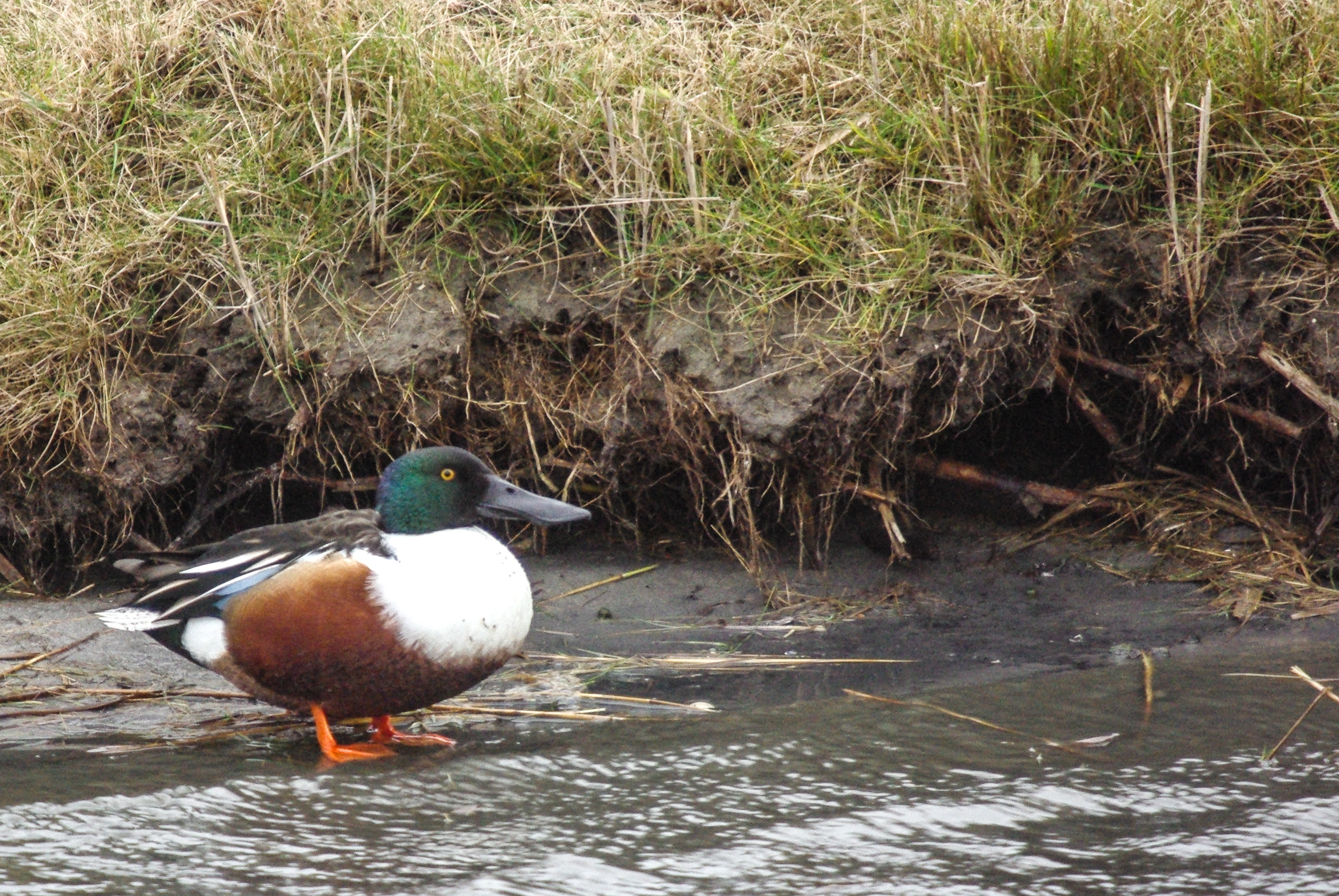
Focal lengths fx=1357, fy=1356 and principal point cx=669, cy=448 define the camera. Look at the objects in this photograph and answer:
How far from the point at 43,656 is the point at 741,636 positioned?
1713 millimetres

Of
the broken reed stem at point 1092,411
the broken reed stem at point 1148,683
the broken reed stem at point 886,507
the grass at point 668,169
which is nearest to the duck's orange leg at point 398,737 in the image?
the grass at point 668,169

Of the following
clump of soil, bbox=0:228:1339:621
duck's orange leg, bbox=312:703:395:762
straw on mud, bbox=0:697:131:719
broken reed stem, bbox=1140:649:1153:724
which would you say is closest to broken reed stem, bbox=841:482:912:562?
clump of soil, bbox=0:228:1339:621

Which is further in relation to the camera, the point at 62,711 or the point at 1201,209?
the point at 1201,209

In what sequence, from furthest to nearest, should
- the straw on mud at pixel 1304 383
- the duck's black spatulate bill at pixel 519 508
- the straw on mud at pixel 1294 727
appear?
the straw on mud at pixel 1304 383 → the duck's black spatulate bill at pixel 519 508 → the straw on mud at pixel 1294 727

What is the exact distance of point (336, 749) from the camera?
2.82 meters

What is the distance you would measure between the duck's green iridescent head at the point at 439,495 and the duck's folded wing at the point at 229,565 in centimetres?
7

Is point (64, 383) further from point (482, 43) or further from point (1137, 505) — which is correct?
point (1137, 505)

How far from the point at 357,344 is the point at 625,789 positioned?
1.60 metres

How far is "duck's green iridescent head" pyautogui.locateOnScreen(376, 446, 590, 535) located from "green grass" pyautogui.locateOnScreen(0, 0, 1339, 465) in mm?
758

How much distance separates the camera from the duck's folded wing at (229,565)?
288cm

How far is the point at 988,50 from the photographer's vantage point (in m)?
3.76

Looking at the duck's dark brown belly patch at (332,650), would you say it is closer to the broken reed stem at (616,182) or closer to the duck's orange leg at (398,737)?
the duck's orange leg at (398,737)

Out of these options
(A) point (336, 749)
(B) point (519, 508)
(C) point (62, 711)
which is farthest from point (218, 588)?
(B) point (519, 508)

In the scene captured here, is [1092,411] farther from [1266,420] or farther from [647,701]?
[647,701]
